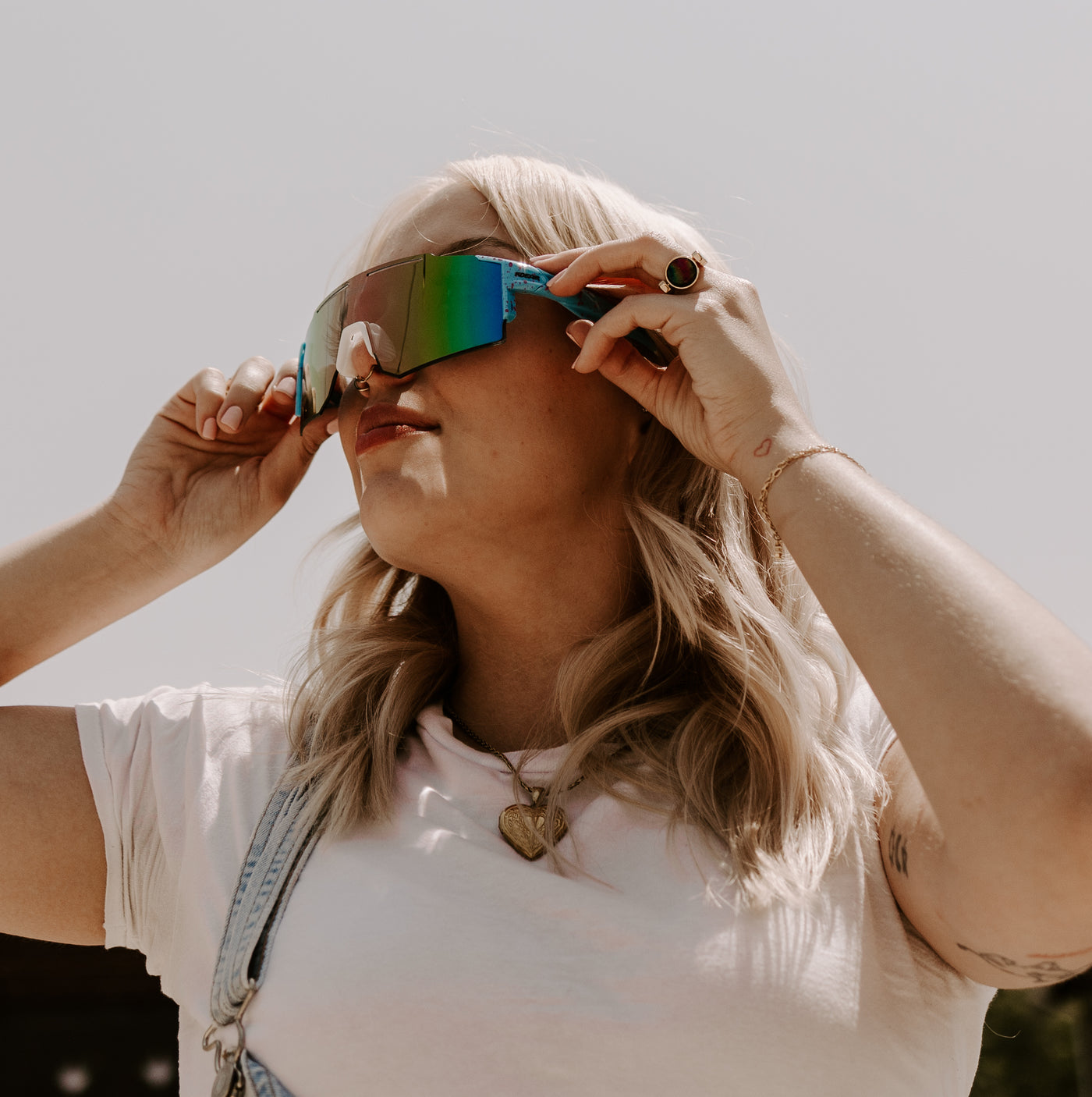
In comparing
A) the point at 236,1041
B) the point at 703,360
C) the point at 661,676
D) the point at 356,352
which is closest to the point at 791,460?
the point at 703,360

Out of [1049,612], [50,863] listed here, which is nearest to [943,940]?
[1049,612]

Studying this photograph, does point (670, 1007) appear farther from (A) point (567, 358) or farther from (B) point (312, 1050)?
(A) point (567, 358)

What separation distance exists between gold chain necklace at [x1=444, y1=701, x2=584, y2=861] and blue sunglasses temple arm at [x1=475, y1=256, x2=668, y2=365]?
0.92 metres

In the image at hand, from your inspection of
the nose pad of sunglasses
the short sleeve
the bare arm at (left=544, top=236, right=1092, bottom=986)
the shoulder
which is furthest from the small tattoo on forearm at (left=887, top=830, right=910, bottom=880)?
the nose pad of sunglasses

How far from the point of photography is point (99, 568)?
2445 millimetres

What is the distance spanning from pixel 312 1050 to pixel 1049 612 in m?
1.39

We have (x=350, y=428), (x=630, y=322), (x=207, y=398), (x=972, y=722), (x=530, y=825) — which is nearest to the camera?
(x=972, y=722)

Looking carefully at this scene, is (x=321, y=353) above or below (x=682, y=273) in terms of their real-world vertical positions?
below

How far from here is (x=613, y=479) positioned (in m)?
2.40

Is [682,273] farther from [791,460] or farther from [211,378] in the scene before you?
[211,378]

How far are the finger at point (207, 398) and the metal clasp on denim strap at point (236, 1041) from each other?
1.45 meters

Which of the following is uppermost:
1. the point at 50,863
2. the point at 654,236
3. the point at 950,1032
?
the point at 654,236

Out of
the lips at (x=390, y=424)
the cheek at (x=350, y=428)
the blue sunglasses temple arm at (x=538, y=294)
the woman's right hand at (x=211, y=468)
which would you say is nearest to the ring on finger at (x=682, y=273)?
the blue sunglasses temple arm at (x=538, y=294)

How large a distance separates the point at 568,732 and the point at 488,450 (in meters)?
0.63
